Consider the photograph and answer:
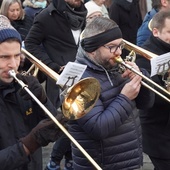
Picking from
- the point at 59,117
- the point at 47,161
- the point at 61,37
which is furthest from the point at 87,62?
the point at 47,161

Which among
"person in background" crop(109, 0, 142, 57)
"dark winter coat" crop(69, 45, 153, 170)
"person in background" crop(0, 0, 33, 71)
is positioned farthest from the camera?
"person in background" crop(109, 0, 142, 57)

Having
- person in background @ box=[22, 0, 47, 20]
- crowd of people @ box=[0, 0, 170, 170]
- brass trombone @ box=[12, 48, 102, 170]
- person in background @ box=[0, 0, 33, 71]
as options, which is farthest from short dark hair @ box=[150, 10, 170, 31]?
person in background @ box=[22, 0, 47, 20]

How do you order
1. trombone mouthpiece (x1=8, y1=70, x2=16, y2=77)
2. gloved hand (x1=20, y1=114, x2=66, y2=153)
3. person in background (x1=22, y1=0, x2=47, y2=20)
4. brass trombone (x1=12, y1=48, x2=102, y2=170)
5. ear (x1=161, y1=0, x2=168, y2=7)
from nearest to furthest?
gloved hand (x1=20, y1=114, x2=66, y2=153) → trombone mouthpiece (x1=8, y1=70, x2=16, y2=77) → brass trombone (x1=12, y1=48, x2=102, y2=170) → ear (x1=161, y1=0, x2=168, y2=7) → person in background (x1=22, y1=0, x2=47, y2=20)

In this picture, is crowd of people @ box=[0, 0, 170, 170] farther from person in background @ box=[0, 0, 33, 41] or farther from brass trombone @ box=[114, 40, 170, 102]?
person in background @ box=[0, 0, 33, 41]

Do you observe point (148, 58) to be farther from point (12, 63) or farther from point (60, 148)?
point (60, 148)

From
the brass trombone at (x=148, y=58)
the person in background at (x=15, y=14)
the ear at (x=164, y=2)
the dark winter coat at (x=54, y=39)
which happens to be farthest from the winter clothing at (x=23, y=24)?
the brass trombone at (x=148, y=58)

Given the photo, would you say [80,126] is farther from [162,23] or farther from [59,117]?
[162,23]

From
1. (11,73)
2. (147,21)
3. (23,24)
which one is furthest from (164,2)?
(11,73)

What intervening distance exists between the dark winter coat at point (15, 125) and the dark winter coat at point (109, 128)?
1.02 ft

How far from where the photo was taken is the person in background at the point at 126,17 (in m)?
6.73

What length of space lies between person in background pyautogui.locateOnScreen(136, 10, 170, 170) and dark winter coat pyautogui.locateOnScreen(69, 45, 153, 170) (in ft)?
1.95

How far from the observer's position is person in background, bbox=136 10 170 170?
3686mm

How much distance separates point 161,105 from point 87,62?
85cm

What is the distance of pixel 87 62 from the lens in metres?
3.06
